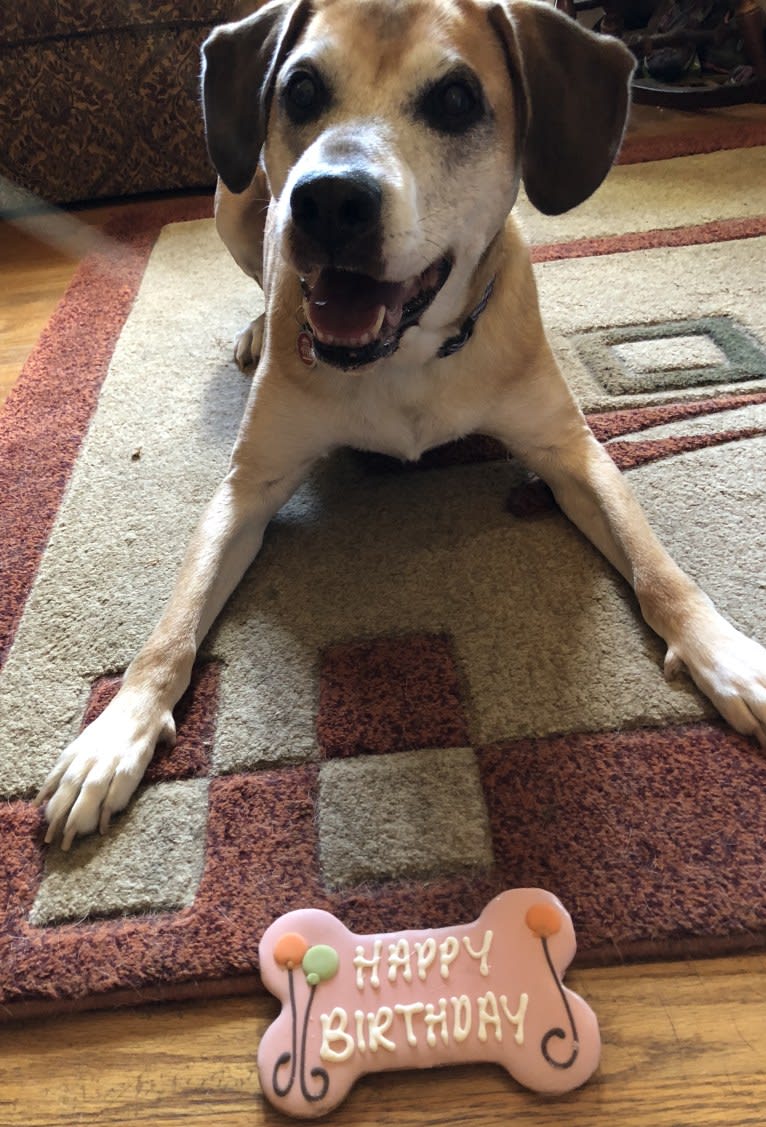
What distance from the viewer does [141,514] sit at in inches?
73.4

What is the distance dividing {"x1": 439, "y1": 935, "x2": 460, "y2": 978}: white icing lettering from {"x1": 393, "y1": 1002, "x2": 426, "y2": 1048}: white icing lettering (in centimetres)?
5

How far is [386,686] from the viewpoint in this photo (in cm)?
139

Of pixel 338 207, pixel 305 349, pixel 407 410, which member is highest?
pixel 338 207

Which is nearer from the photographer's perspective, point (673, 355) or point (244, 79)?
point (244, 79)

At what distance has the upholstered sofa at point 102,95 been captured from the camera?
12.2ft

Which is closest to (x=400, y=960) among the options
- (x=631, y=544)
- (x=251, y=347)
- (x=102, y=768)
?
(x=102, y=768)

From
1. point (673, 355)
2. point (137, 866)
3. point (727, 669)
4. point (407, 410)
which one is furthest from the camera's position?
point (673, 355)

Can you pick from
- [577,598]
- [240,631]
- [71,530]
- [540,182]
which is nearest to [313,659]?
[240,631]

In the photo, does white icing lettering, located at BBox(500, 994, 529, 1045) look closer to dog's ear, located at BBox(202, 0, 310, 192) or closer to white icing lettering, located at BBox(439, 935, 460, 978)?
white icing lettering, located at BBox(439, 935, 460, 978)

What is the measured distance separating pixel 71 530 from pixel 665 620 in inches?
49.3

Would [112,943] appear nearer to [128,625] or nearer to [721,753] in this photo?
[128,625]

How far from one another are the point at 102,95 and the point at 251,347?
230 centimetres

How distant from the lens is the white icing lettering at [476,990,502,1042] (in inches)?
36.9

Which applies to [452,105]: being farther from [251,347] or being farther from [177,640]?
[251,347]
